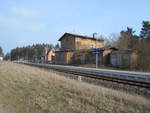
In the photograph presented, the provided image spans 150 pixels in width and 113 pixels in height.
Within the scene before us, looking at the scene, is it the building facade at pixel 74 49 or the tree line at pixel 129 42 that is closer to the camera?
the tree line at pixel 129 42

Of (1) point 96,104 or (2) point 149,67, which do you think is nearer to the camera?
(1) point 96,104

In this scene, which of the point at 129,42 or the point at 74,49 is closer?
the point at 74,49

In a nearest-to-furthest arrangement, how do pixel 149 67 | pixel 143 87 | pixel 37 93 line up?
pixel 37 93 → pixel 143 87 → pixel 149 67

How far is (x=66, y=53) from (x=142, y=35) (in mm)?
27160

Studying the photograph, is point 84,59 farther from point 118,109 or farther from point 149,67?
point 118,109

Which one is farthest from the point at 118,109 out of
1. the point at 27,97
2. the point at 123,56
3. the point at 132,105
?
the point at 123,56

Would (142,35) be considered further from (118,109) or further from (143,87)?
(118,109)

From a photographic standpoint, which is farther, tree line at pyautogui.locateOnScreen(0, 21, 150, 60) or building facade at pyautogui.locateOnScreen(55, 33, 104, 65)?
building facade at pyautogui.locateOnScreen(55, 33, 104, 65)

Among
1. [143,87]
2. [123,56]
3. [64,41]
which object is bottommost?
[143,87]

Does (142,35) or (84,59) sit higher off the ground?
(142,35)

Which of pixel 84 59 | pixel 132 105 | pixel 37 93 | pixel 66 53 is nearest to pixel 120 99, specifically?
pixel 132 105

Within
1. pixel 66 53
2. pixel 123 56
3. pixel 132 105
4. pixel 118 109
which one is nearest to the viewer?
pixel 118 109

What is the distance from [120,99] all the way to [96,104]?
1.44 metres

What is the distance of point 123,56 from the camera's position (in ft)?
124
